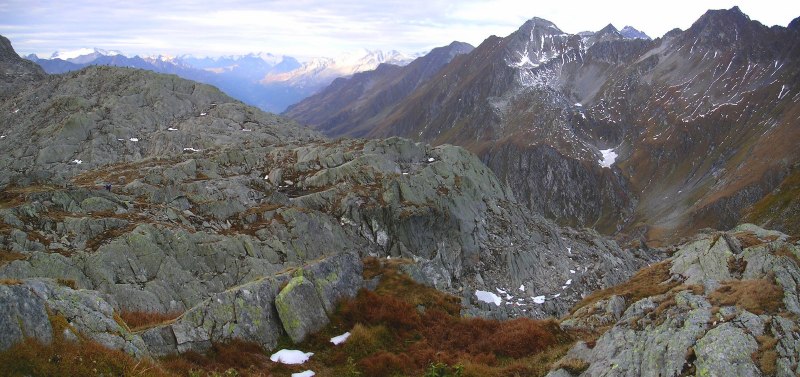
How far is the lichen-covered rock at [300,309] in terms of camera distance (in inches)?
931

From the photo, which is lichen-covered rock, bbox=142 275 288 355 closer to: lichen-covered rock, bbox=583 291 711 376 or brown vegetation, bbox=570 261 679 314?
lichen-covered rock, bbox=583 291 711 376

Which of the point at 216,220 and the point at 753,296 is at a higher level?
the point at 753,296

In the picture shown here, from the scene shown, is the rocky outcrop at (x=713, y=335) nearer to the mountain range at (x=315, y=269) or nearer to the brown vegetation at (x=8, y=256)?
the mountain range at (x=315, y=269)

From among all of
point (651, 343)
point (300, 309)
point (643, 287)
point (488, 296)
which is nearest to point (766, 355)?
point (651, 343)

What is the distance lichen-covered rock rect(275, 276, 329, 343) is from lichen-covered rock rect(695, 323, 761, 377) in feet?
55.1

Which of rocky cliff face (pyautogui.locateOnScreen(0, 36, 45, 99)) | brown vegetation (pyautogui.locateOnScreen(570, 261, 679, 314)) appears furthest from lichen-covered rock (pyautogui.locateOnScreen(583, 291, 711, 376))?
rocky cliff face (pyautogui.locateOnScreen(0, 36, 45, 99))

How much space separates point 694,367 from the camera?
52.1 feet

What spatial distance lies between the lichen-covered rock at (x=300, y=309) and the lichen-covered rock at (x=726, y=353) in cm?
1680

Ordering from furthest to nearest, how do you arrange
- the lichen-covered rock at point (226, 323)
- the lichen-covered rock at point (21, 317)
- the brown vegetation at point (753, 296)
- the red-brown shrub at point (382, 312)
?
the red-brown shrub at point (382, 312)
the lichen-covered rock at point (226, 323)
the brown vegetation at point (753, 296)
the lichen-covered rock at point (21, 317)

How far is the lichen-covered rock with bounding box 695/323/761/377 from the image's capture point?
15094mm

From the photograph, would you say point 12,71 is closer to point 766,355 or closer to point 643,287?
point 643,287

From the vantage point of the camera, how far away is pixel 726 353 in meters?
15.6

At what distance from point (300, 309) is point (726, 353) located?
18.3 metres

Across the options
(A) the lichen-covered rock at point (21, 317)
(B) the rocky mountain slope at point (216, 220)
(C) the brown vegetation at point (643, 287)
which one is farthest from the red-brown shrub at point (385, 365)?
(C) the brown vegetation at point (643, 287)
